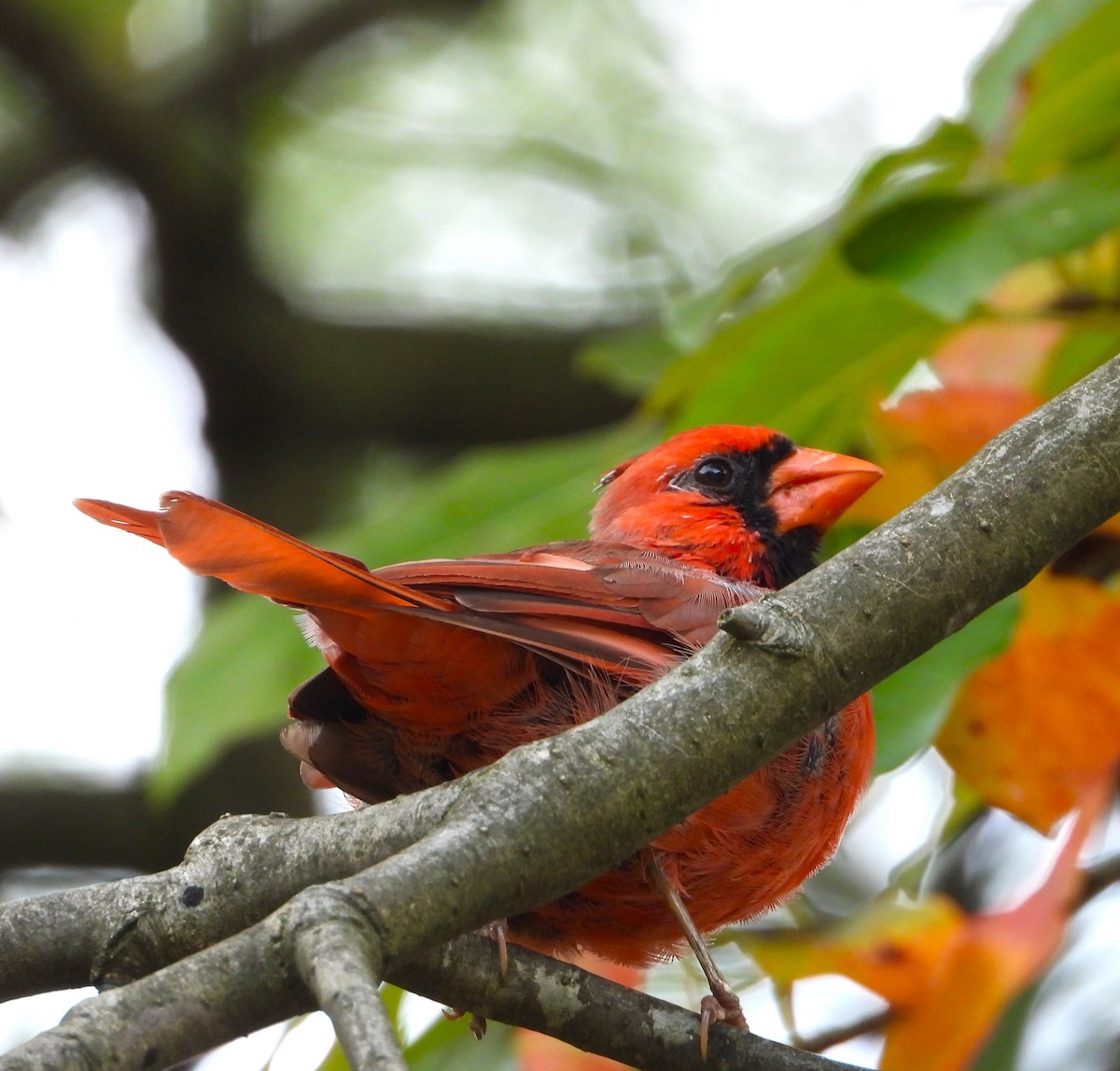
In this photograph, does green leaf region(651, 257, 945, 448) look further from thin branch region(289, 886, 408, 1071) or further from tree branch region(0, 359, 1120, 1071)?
thin branch region(289, 886, 408, 1071)

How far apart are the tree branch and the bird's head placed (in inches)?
44.2

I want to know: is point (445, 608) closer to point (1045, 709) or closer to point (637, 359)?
point (1045, 709)

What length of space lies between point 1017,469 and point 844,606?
0.26 meters

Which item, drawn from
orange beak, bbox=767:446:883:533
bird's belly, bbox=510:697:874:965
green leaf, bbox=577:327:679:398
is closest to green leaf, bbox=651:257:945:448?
orange beak, bbox=767:446:883:533

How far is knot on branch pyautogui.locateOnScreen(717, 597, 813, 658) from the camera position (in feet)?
5.51

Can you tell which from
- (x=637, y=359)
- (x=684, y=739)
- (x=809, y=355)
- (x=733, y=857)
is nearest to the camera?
(x=684, y=739)

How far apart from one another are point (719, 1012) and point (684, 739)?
47 cm

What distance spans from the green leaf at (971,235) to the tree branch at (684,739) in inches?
21.3

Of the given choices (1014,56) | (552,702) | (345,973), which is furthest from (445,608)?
(1014,56)

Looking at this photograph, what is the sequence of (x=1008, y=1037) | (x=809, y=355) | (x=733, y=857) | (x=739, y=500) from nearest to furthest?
(x=733, y=857) < (x=809, y=355) < (x=1008, y=1037) < (x=739, y=500)

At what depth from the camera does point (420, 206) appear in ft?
20.0

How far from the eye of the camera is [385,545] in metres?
3.37

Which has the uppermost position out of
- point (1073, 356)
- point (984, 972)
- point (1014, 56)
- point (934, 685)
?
point (1014, 56)

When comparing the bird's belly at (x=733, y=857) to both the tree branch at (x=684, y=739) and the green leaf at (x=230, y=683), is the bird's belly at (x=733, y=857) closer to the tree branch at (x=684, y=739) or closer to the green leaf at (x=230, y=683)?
the tree branch at (x=684, y=739)
